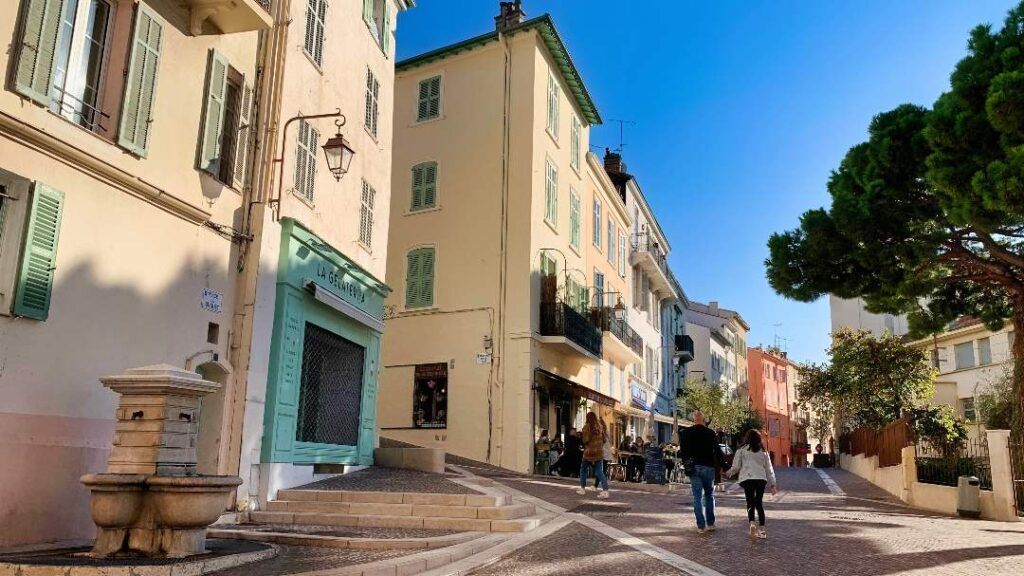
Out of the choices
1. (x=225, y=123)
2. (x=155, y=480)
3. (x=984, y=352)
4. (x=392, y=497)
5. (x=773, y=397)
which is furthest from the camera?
(x=773, y=397)

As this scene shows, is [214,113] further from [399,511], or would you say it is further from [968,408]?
[968,408]

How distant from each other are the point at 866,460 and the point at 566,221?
15112 mm

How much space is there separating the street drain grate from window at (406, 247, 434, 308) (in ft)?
33.5

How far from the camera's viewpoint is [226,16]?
10.7 metres

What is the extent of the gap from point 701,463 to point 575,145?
18.0m

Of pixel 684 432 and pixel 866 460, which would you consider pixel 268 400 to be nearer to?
pixel 684 432

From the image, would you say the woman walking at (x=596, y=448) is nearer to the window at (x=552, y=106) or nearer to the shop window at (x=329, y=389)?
the shop window at (x=329, y=389)

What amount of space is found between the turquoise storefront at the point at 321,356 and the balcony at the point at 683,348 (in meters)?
33.1

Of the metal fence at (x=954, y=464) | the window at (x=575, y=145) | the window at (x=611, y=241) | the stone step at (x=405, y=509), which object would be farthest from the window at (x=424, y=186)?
the metal fence at (x=954, y=464)

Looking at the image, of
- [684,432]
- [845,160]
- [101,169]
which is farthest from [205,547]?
[845,160]

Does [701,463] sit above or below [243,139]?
below

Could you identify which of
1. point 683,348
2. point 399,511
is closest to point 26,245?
point 399,511

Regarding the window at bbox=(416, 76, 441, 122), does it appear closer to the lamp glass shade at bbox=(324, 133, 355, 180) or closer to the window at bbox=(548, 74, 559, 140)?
the window at bbox=(548, 74, 559, 140)

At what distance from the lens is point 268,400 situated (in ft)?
39.4
